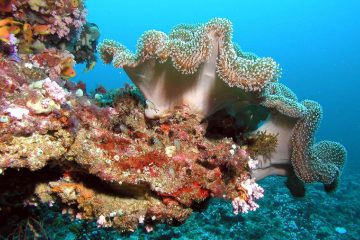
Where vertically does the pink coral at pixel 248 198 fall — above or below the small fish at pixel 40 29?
below

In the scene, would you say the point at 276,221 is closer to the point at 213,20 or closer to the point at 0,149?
the point at 213,20

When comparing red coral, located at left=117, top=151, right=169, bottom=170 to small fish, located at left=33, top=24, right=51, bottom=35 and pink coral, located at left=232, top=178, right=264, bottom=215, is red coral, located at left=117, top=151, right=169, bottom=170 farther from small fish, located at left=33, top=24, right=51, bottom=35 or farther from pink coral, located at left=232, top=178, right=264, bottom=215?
small fish, located at left=33, top=24, right=51, bottom=35

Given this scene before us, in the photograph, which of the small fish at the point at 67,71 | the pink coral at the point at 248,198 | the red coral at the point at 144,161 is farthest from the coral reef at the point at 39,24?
the pink coral at the point at 248,198

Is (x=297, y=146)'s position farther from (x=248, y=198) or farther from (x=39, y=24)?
(x=39, y=24)

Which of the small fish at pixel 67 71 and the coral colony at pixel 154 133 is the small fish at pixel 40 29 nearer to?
Result: the coral colony at pixel 154 133

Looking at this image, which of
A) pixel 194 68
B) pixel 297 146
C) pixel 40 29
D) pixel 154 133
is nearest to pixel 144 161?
pixel 154 133

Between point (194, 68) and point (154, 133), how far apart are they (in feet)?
2.47

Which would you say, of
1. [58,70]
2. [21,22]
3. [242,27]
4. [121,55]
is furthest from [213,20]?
[242,27]

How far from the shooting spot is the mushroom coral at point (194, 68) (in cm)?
290

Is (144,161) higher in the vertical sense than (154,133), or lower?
lower

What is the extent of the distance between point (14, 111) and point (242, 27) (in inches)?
7003

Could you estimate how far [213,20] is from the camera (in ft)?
9.89

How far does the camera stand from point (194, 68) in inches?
116

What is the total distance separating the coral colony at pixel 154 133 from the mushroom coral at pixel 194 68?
10 millimetres
